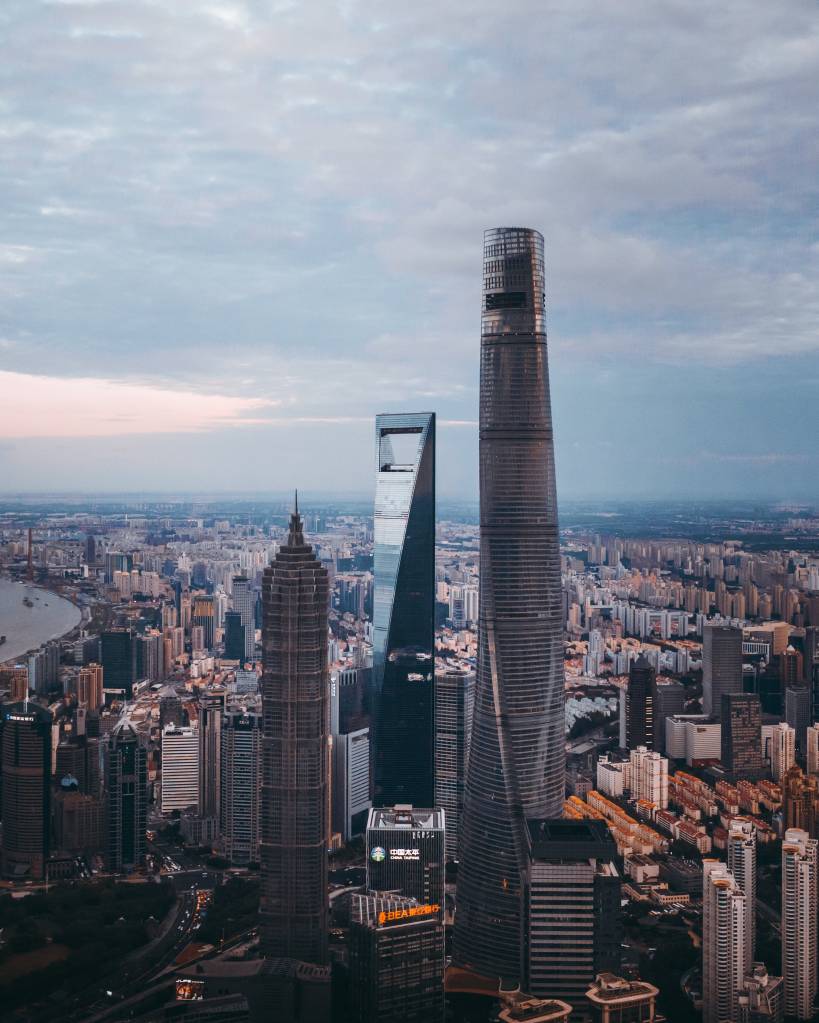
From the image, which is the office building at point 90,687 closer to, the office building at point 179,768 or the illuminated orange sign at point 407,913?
the office building at point 179,768

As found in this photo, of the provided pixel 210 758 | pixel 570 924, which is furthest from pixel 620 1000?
pixel 210 758

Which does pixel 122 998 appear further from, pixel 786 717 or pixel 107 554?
pixel 786 717

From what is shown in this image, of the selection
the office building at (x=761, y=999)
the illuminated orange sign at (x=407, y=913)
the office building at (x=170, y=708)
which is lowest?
the office building at (x=761, y=999)

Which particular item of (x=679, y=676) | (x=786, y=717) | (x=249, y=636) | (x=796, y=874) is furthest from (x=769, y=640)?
(x=249, y=636)

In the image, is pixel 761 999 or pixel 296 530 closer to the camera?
pixel 761 999

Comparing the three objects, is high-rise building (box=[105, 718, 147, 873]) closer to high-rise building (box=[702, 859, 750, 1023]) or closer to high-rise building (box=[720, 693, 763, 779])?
high-rise building (box=[702, 859, 750, 1023])

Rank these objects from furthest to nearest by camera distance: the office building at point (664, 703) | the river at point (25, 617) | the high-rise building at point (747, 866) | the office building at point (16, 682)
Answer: the office building at point (664, 703), the office building at point (16, 682), the high-rise building at point (747, 866), the river at point (25, 617)

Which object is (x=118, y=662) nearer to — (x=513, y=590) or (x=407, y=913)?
(x=513, y=590)

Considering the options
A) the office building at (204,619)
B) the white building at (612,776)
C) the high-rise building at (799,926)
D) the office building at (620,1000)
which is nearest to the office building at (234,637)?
the office building at (204,619)
